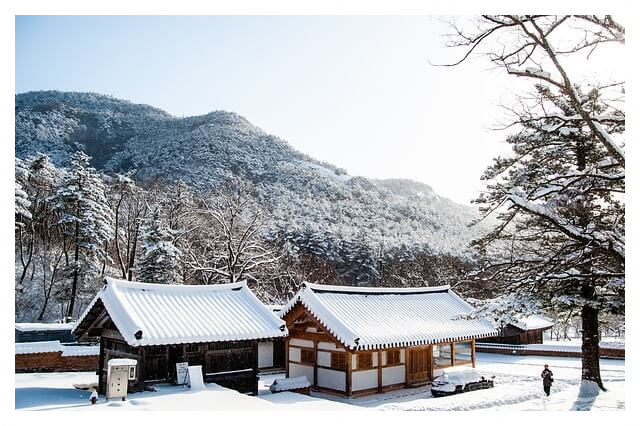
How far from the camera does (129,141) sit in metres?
44.6

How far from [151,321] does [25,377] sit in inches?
218

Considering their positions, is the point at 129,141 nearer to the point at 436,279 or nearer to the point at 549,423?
the point at 436,279

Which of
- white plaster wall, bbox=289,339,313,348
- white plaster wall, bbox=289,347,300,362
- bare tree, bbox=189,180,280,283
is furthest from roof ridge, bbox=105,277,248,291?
bare tree, bbox=189,180,280,283

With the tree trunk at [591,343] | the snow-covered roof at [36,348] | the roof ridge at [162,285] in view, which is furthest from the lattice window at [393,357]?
the snow-covered roof at [36,348]

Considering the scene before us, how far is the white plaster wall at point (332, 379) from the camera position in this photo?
1217cm

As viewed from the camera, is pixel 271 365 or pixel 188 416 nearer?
pixel 188 416

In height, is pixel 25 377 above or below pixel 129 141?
below

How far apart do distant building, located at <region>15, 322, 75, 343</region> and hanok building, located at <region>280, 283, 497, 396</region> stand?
26.1 feet

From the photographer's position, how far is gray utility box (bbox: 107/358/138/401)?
811 centimetres

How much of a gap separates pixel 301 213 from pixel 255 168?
9.89 metres

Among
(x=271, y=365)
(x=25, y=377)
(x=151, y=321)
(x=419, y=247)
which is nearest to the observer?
(x=151, y=321)

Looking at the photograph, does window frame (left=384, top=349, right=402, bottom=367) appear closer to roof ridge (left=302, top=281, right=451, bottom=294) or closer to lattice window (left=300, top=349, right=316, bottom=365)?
lattice window (left=300, top=349, right=316, bottom=365)

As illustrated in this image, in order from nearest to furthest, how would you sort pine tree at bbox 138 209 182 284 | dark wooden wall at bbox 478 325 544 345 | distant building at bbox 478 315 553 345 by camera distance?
pine tree at bbox 138 209 182 284 < distant building at bbox 478 315 553 345 < dark wooden wall at bbox 478 325 544 345

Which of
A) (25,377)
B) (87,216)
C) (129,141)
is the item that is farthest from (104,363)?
(129,141)
